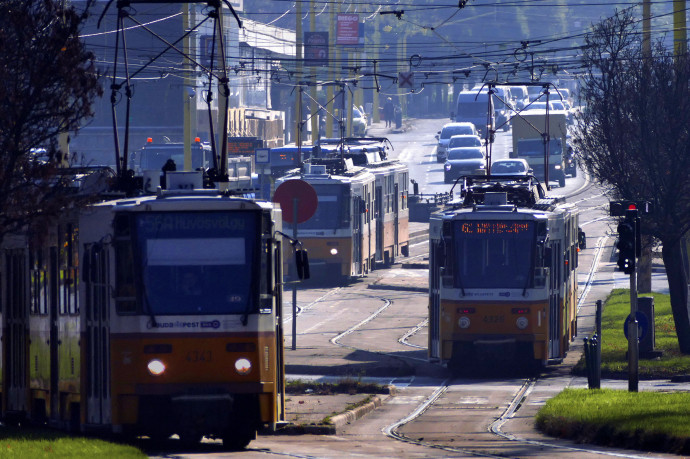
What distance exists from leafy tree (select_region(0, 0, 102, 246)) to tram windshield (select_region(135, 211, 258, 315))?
1059mm

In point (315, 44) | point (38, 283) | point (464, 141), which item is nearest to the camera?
point (38, 283)

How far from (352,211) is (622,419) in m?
20.4

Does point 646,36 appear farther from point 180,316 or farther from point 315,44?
point 315,44

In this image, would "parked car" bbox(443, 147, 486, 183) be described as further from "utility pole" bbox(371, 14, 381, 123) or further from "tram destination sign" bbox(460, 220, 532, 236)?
"tram destination sign" bbox(460, 220, 532, 236)

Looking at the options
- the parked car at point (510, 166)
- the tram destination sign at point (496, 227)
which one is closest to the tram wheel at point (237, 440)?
the tram destination sign at point (496, 227)

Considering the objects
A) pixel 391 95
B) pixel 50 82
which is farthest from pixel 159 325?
pixel 391 95

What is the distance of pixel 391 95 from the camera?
379 feet

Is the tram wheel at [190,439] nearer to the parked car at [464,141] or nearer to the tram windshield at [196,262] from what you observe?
the tram windshield at [196,262]

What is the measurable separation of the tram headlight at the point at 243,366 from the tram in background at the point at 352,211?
792 inches

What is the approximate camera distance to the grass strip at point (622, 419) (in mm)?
14883

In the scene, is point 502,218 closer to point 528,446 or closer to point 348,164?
point 528,446

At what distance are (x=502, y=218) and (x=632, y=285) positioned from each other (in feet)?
10.5

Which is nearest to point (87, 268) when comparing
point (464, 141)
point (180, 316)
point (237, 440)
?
point (180, 316)

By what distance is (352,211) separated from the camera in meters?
36.1
